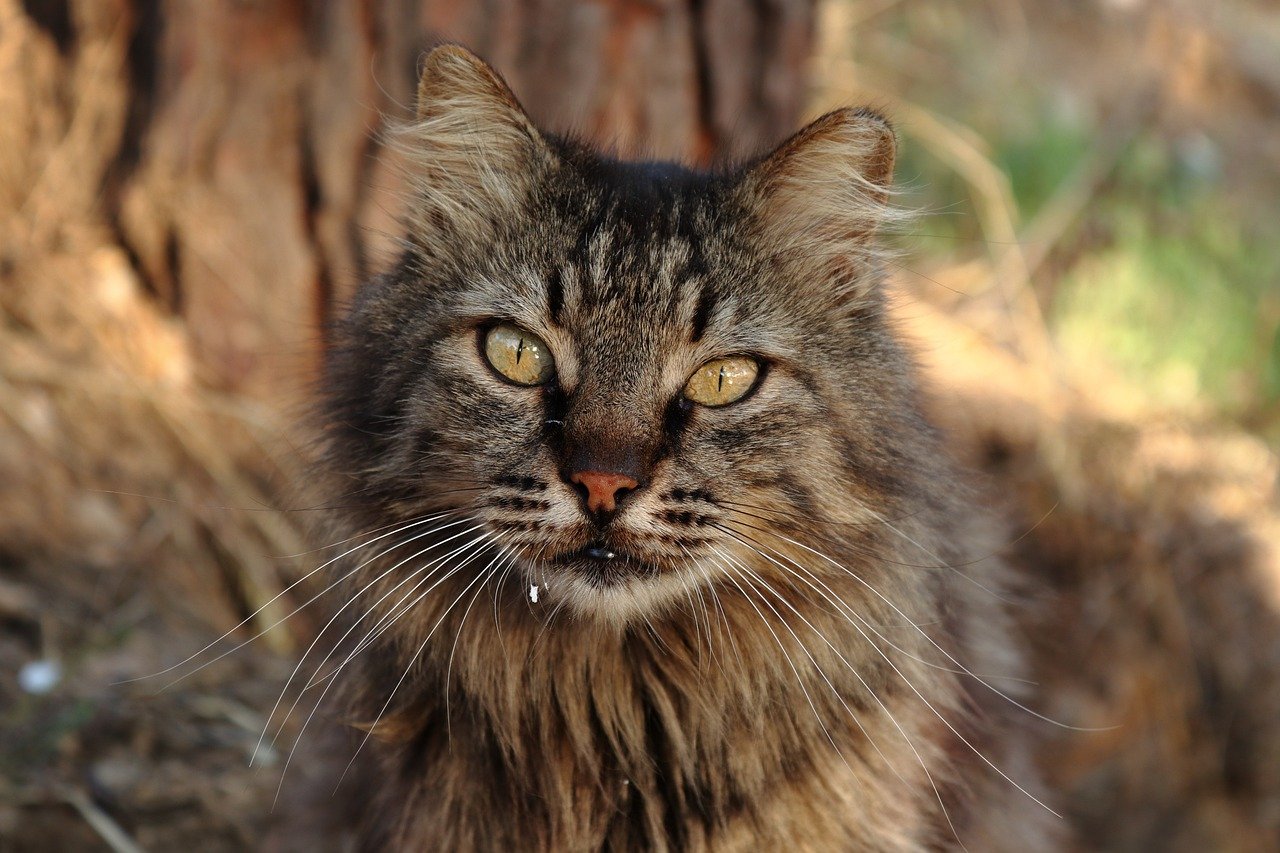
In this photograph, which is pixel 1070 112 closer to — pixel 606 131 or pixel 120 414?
pixel 606 131

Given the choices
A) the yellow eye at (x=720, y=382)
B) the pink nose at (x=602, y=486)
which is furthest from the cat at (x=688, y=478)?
the pink nose at (x=602, y=486)

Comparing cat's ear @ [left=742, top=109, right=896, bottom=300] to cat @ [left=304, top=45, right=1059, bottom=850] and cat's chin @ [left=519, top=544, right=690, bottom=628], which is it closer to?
cat @ [left=304, top=45, right=1059, bottom=850]

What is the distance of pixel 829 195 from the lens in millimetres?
2195

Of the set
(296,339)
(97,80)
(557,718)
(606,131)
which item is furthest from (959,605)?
(97,80)

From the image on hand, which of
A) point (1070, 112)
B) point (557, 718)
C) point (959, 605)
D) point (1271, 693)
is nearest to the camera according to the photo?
point (557, 718)

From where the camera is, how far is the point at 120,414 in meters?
3.57

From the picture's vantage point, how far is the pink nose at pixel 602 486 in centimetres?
180

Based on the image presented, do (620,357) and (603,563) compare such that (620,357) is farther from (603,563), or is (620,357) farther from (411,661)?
(411,661)

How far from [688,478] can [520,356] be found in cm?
38

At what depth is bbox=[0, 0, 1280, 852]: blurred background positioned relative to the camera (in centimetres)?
294

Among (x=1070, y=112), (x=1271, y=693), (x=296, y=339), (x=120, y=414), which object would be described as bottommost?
(x=1271, y=693)

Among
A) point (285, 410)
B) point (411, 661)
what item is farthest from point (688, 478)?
point (285, 410)

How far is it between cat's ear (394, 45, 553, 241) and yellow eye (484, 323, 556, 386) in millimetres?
290

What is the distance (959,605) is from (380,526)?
120cm
